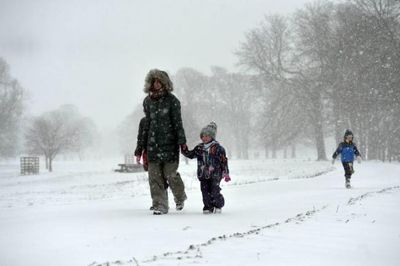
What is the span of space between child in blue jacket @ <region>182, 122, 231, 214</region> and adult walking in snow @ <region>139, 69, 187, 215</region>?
300 millimetres

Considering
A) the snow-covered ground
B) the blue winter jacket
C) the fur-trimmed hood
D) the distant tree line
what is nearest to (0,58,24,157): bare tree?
the distant tree line

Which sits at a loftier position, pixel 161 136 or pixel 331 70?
pixel 331 70

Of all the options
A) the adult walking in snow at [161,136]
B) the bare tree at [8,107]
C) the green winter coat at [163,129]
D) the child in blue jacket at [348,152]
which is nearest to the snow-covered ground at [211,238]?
the adult walking in snow at [161,136]

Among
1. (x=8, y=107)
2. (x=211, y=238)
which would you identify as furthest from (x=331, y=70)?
(x=8, y=107)

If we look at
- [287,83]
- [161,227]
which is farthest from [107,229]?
[287,83]

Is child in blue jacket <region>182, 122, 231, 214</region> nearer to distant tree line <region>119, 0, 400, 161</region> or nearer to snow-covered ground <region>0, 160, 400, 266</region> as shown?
snow-covered ground <region>0, 160, 400, 266</region>

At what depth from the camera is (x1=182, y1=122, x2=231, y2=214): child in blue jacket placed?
6.79m

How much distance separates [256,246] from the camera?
12.9 feet

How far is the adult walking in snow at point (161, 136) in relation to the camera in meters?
6.62

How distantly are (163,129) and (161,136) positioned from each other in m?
0.11

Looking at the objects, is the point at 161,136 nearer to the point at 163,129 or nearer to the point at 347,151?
the point at 163,129

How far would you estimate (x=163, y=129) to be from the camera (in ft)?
21.9

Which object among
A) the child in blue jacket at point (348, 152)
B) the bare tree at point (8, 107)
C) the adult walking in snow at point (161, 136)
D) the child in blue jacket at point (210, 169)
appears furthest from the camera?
the bare tree at point (8, 107)

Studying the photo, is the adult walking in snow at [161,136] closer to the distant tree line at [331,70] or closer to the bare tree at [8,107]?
the distant tree line at [331,70]
